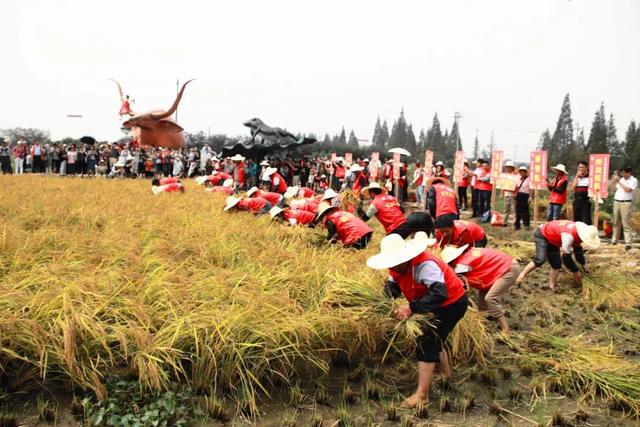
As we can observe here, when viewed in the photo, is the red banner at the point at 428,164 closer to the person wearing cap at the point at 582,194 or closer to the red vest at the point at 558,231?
the person wearing cap at the point at 582,194

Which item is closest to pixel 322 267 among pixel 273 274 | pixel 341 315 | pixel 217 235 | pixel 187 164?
pixel 273 274

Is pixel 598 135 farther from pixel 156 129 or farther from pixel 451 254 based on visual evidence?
pixel 451 254

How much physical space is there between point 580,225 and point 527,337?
186cm

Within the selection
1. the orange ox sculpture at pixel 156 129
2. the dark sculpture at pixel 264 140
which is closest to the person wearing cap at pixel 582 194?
the dark sculpture at pixel 264 140

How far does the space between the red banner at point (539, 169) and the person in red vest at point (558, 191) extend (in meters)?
0.89

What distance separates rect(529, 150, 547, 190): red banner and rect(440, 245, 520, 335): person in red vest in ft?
20.4

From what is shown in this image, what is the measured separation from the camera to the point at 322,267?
4.98 m

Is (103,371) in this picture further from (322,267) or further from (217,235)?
(217,235)

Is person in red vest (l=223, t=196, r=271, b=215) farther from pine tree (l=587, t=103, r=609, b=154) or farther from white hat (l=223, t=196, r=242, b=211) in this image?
pine tree (l=587, t=103, r=609, b=154)

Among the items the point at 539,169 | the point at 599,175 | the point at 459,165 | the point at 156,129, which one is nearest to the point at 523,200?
the point at 539,169

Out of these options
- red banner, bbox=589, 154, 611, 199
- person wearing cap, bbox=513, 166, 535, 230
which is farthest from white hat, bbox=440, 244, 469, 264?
person wearing cap, bbox=513, 166, 535, 230

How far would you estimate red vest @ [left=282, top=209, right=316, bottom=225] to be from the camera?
7724mm

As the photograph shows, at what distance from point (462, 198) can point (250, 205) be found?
7518 mm

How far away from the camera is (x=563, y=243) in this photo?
581 centimetres
